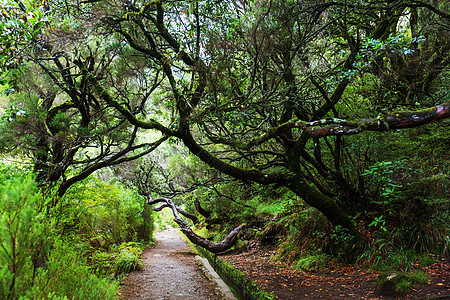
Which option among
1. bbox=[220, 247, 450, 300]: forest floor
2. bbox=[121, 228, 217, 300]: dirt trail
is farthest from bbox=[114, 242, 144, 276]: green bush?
bbox=[220, 247, 450, 300]: forest floor

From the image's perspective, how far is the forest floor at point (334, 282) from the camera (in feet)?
11.0

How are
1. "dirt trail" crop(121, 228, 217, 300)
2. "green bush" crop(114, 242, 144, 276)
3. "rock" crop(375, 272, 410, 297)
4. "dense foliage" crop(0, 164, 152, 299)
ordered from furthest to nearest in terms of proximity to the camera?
"green bush" crop(114, 242, 144, 276)
"dirt trail" crop(121, 228, 217, 300)
"rock" crop(375, 272, 410, 297)
"dense foliage" crop(0, 164, 152, 299)

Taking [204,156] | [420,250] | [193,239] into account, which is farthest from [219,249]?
[420,250]

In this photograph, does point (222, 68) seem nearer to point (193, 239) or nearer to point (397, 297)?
point (397, 297)

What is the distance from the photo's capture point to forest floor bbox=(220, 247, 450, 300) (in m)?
3.35

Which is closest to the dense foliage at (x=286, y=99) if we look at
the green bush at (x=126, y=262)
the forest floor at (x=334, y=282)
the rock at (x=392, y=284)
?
the forest floor at (x=334, y=282)

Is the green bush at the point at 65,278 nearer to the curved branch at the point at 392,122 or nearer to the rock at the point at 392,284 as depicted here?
the curved branch at the point at 392,122

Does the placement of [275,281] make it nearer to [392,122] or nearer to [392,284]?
[392,284]

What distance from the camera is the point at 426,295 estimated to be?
3.18 meters

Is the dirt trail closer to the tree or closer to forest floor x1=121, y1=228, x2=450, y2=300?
forest floor x1=121, y1=228, x2=450, y2=300

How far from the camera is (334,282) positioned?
14.2 feet

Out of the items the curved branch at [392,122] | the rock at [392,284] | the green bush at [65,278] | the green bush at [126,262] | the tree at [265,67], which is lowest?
the green bush at [126,262]

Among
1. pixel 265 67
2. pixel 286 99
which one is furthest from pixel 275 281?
pixel 265 67

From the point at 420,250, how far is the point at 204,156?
4.21 meters
